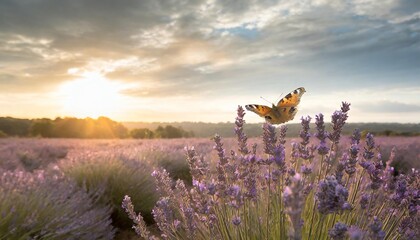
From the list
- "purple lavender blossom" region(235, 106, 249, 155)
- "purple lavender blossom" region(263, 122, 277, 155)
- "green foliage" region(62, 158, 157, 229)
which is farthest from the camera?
"green foliage" region(62, 158, 157, 229)

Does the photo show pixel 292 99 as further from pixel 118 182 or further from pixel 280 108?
pixel 118 182

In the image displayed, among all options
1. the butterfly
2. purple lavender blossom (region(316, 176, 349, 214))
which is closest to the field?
purple lavender blossom (region(316, 176, 349, 214))

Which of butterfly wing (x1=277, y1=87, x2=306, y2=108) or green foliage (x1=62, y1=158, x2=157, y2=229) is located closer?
butterfly wing (x1=277, y1=87, x2=306, y2=108)

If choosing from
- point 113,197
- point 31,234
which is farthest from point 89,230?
point 113,197

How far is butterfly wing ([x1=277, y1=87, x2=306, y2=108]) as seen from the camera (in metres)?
3.31

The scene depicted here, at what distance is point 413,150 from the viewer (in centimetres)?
1062

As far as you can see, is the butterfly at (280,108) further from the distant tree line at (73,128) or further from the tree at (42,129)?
the tree at (42,129)

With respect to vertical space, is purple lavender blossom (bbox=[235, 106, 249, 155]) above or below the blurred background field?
above

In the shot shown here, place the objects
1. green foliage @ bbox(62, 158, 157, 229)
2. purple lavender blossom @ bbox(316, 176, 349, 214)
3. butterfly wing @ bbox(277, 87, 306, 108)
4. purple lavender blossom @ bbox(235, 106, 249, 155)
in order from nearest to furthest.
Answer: purple lavender blossom @ bbox(316, 176, 349, 214) < purple lavender blossom @ bbox(235, 106, 249, 155) < butterfly wing @ bbox(277, 87, 306, 108) < green foliage @ bbox(62, 158, 157, 229)

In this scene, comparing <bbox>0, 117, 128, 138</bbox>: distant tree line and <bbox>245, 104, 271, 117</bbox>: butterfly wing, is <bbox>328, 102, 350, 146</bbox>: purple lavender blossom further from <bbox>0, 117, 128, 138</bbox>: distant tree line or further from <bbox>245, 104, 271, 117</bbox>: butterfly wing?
<bbox>0, 117, 128, 138</bbox>: distant tree line

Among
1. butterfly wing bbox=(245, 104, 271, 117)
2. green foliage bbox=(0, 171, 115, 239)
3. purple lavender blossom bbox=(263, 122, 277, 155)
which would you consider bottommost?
green foliage bbox=(0, 171, 115, 239)

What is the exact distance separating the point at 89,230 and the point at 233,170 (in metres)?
2.04

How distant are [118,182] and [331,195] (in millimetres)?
4853

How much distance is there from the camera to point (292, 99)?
3.38 meters
